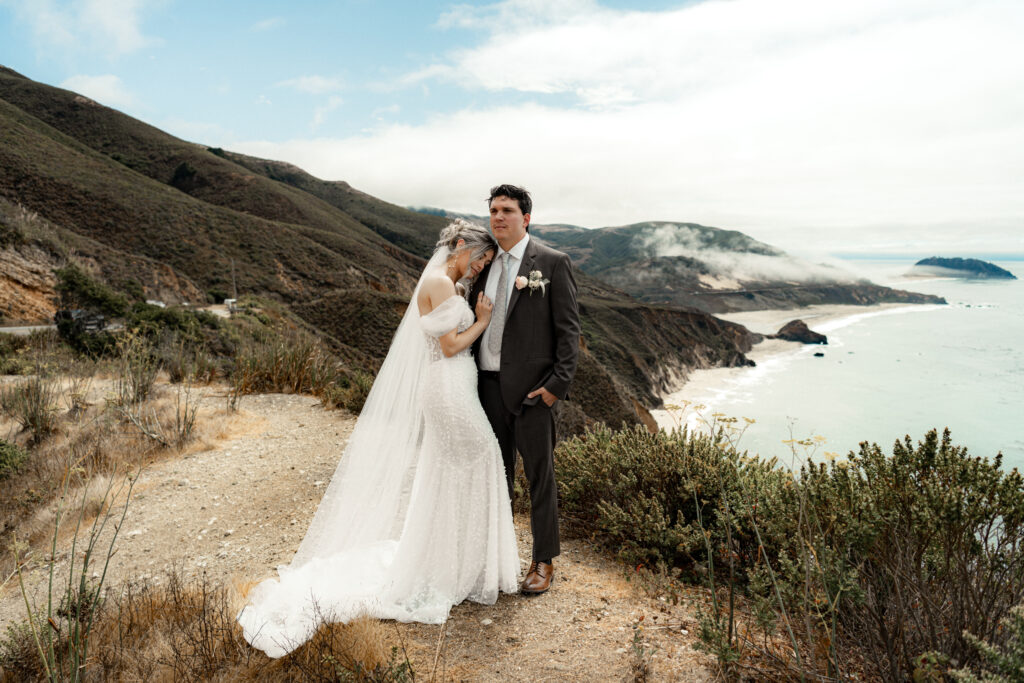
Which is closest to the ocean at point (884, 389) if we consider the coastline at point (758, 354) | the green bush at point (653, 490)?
the coastline at point (758, 354)

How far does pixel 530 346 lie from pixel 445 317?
1.72 feet

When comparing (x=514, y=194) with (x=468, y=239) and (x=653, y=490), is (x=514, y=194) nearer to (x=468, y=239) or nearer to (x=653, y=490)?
(x=468, y=239)

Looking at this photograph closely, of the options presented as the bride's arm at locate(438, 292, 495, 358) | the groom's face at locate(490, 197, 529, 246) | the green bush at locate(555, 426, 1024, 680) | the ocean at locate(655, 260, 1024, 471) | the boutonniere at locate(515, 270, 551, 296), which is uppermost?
the groom's face at locate(490, 197, 529, 246)

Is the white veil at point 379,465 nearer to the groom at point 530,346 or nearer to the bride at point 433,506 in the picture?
the bride at point 433,506

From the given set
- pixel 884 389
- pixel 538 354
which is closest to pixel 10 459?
pixel 538 354

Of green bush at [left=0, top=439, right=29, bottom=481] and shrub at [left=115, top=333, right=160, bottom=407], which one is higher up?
shrub at [left=115, top=333, right=160, bottom=407]

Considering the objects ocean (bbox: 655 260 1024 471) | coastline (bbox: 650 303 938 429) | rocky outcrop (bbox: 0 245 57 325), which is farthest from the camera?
coastline (bbox: 650 303 938 429)

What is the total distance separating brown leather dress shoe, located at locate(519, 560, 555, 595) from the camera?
3076 mm

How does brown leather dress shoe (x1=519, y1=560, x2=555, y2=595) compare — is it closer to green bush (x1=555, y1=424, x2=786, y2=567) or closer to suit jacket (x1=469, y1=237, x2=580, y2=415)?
green bush (x1=555, y1=424, x2=786, y2=567)

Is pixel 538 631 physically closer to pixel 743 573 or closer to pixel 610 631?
pixel 610 631

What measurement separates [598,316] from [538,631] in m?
56.4

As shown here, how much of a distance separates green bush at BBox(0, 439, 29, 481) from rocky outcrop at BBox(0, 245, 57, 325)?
15402 mm

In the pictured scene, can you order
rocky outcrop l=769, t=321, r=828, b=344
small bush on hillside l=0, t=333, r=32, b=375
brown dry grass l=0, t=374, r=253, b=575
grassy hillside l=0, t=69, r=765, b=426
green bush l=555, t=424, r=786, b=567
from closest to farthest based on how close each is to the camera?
green bush l=555, t=424, r=786, b=567, brown dry grass l=0, t=374, r=253, b=575, small bush on hillside l=0, t=333, r=32, b=375, grassy hillside l=0, t=69, r=765, b=426, rocky outcrop l=769, t=321, r=828, b=344

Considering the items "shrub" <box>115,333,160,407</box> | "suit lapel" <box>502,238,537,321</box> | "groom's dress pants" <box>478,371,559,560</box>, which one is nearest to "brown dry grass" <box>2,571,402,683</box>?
"groom's dress pants" <box>478,371,559,560</box>
